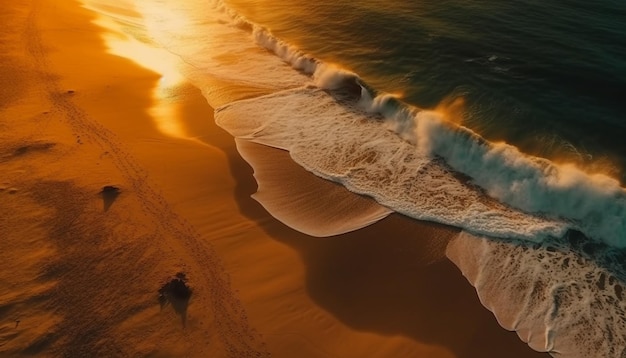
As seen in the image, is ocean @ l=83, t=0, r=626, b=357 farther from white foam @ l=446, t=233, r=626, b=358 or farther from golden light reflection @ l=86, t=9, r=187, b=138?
golden light reflection @ l=86, t=9, r=187, b=138

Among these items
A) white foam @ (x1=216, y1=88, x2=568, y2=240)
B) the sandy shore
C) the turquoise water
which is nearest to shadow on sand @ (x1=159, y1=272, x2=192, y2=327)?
the sandy shore

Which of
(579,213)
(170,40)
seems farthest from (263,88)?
(579,213)

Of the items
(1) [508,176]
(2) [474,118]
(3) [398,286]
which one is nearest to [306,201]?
(3) [398,286]

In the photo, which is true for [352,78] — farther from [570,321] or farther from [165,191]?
[570,321]

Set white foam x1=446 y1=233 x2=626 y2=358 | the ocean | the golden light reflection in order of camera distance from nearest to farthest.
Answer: white foam x1=446 y1=233 x2=626 y2=358
the ocean
the golden light reflection

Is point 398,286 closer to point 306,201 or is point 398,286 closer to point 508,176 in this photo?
point 306,201

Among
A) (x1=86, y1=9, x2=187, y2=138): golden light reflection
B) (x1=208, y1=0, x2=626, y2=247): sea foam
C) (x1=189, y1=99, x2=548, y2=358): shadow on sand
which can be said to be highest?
(x1=86, y1=9, x2=187, y2=138): golden light reflection
